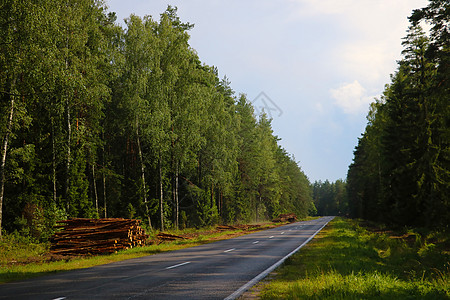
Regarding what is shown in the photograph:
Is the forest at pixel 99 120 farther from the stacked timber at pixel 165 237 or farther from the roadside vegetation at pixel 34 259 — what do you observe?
the stacked timber at pixel 165 237

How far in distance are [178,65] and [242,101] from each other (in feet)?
84.1

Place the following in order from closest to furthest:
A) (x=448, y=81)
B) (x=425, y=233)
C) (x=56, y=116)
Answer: (x=448, y=81) → (x=56, y=116) → (x=425, y=233)

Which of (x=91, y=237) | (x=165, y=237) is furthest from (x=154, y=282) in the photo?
(x=165, y=237)

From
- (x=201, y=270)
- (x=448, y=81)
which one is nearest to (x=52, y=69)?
(x=201, y=270)

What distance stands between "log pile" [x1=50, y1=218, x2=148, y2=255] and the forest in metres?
3.35

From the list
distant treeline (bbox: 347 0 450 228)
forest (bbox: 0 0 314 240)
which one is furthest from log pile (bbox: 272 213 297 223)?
distant treeline (bbox: 347 0 450 228)

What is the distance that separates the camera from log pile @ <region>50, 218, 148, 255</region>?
19.0m

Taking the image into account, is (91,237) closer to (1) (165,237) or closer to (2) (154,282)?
(1) (165,237)

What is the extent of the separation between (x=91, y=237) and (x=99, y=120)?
19974mm

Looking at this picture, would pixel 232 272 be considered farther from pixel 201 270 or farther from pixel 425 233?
pixel 425 233

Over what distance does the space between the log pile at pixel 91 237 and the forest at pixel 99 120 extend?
335 centimetres

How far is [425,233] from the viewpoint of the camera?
27656 millimetres

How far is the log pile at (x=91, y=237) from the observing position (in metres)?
19.0

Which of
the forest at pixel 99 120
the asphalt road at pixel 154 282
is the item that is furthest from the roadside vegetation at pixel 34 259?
the forest at pixel 99 120
